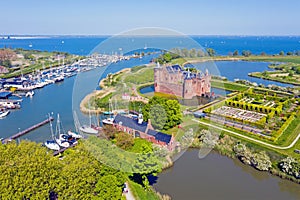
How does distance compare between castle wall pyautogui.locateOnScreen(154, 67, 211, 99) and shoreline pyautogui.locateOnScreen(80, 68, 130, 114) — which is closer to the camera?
shoreline pyautogui.locateOnScreen(80, 68, 130, 114)

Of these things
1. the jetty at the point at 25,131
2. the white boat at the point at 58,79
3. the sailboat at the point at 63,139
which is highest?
the sailboat at the point at 63,139

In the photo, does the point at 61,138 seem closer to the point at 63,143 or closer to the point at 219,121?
the point at 63,143

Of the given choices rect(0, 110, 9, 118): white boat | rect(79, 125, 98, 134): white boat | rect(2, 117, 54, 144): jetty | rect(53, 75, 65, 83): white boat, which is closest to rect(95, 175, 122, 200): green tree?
rect(79, 125, 98, 134): white boat

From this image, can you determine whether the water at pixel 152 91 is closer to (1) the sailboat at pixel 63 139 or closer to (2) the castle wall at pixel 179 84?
(2) the castle wall at pixel 179 84

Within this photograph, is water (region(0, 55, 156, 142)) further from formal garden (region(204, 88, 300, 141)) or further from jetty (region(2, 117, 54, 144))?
formal garden (region(204, 88, 300, 141))

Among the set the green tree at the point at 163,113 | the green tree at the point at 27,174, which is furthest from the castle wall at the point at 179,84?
the green tree at the point at 27,174

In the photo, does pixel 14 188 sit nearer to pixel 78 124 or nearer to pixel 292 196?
pixel 78 124

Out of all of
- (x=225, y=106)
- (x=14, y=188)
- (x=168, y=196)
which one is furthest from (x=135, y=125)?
(x=225, y=106)
